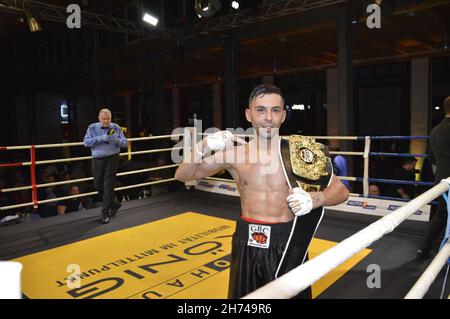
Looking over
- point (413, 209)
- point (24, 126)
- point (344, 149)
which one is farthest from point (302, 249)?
point (24, 126)

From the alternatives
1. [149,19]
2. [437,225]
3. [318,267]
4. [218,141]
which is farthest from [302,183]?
[149,19]

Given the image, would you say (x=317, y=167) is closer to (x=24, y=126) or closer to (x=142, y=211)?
(x=142, y=211)

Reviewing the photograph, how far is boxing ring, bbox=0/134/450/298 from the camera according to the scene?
87 cm

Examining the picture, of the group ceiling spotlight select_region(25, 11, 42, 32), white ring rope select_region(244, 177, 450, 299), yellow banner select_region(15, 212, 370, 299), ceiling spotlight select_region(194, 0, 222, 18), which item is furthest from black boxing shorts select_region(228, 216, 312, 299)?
ceiling spotlight select_region(25, 11, 42, 32)

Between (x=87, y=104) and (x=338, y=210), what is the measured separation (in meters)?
14.6

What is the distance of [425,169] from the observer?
4574mm

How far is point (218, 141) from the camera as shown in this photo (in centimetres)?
163

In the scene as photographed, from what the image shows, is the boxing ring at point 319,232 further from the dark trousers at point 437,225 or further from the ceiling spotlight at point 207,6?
the ceiling spotlight at point 207,6

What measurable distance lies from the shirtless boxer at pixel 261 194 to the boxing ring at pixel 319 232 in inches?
14.7

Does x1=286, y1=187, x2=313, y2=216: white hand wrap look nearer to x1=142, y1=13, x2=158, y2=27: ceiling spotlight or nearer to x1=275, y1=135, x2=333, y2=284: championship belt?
x1=275, y1=135, x2=333, y2=284: championship belt

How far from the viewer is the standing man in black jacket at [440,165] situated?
9.25 ft

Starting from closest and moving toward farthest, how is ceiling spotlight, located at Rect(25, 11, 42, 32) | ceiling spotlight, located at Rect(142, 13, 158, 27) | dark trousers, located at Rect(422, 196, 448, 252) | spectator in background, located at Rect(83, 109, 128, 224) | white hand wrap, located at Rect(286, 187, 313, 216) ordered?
white hand wrap, located at Rect(286, 187, 313, 216), dark trousers, located at Rect(422, 196, 448, 252), spectator in background, located at Rect(83, 109, 128, 224), ceiling spotlight, located at Rect(25, 11, 42, 32), ceiling spotlight, located at Rect(142, 13, 158, 27)

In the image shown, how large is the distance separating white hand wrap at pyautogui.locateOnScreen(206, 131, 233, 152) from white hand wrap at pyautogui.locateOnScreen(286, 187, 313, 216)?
1.34ft
